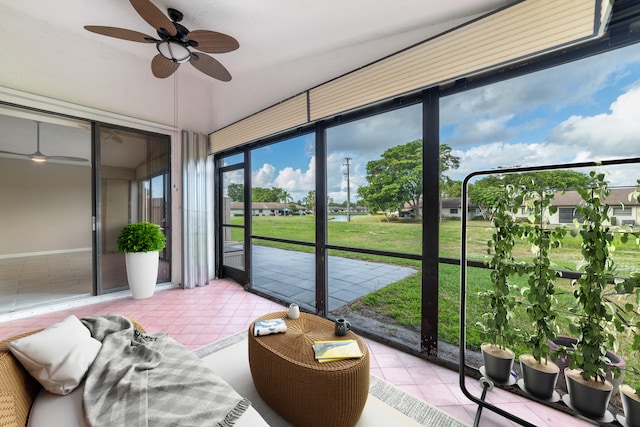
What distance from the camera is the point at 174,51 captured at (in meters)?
2.32

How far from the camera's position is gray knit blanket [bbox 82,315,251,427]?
1.06m

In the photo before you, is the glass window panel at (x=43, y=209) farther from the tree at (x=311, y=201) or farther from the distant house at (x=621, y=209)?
the distant house at (x=621, y=209)

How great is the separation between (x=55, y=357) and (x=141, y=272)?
2.61 metres

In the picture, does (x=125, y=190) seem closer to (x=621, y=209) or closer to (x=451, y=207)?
(x=451, y=207)

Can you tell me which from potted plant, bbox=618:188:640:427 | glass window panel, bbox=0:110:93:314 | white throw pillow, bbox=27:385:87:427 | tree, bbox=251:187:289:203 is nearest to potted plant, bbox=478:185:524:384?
potted plant, bbox=618:188:640:427

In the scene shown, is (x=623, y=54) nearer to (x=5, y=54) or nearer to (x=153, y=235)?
(x=153, y=235)

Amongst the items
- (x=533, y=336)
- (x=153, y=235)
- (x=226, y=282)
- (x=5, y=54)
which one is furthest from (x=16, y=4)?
(x=533, y=336)

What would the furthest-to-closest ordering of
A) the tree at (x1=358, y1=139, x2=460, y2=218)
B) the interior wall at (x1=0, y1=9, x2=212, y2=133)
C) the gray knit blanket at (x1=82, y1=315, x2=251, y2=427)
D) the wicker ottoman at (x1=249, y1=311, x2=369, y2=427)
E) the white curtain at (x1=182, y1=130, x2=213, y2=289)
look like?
the white curtain at (x1=182, y1=130, x2=213, y2=289) → the interior wall at (x1=0, y1=9, x2=212, y2=133) → the tree at (x1=358, y1=139, x2=460, y2=218) → the wicker ottoman at (x1=249, y1=311, x2=369, y2=427) → the gray knit blanket at (x1=82, y1=315, x2=251, y2=427)

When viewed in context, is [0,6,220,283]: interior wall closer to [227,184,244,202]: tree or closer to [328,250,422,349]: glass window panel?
[227,184,244,202]: tree

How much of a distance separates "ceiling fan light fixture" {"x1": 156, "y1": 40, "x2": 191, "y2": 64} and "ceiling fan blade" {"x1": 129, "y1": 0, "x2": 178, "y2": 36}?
0.12 m

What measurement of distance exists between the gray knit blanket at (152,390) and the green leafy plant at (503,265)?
62.4 inches

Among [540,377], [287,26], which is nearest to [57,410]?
[540,377]

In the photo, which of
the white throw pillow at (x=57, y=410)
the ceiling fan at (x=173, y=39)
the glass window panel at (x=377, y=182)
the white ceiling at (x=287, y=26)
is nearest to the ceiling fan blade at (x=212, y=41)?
the ceiling fan at (x=173, y=39)

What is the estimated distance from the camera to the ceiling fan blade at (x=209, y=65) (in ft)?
8.05
